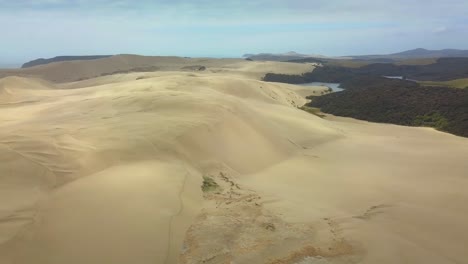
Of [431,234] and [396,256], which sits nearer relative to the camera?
[396,256]

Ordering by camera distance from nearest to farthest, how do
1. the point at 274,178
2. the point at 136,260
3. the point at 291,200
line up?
the point at 136,260 → the point at 291,200 → the point at 274,178

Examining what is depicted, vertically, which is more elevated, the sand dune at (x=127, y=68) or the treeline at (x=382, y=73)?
the sand dune at (x=127, y=68)

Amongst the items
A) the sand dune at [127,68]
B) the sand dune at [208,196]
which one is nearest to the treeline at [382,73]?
the sand dune at [127,68]

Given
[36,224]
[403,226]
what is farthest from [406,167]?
[36,224]

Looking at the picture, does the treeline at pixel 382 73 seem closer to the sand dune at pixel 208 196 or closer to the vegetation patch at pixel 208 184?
the sand dune at pixel 208 196

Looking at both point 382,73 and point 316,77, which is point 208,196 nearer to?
point 316,77

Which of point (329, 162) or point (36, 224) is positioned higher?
point (36, 224)

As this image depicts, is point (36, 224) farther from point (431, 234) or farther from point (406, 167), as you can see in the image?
point (406, 167)
